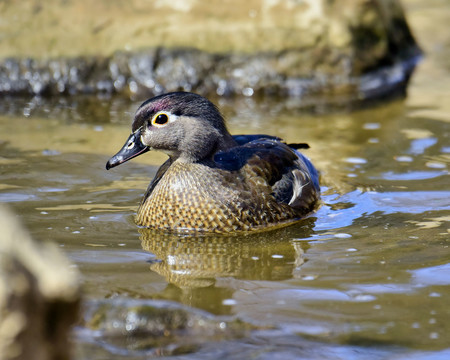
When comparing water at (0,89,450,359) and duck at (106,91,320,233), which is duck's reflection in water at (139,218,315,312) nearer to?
water at (0,89,450,359)

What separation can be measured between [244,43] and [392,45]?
8.71 ft

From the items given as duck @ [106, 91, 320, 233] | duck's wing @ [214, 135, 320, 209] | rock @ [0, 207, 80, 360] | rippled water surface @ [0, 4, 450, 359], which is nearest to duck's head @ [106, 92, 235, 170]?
duck @ [106, 91, 320, 233]

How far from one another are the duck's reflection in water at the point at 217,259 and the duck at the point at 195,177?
12 centimetres

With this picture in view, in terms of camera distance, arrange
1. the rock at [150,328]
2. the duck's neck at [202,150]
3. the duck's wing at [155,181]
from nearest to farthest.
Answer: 1. the rock at [150,328]
2. the duck's neck at [202,150]
3. the duck's wing at [155,181]

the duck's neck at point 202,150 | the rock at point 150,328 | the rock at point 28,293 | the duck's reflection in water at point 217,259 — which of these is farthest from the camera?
the duck's neck at point 202,150

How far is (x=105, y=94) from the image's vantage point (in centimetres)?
1077

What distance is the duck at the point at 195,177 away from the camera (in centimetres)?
621

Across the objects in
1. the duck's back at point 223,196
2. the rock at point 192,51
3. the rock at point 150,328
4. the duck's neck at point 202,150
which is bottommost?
the rock at point 150,328

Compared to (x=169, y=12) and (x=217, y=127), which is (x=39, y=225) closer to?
(x=217, y=127)

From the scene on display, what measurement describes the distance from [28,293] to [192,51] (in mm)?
8571

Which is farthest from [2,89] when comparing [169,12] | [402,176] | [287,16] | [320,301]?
[320,301]

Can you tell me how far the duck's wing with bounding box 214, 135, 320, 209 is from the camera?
652 cm

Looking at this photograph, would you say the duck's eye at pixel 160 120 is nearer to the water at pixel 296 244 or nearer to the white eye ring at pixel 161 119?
the white eye ring at pixel 161 119

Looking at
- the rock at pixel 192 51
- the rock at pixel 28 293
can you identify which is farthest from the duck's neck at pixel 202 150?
the rock at pixel 192 51
